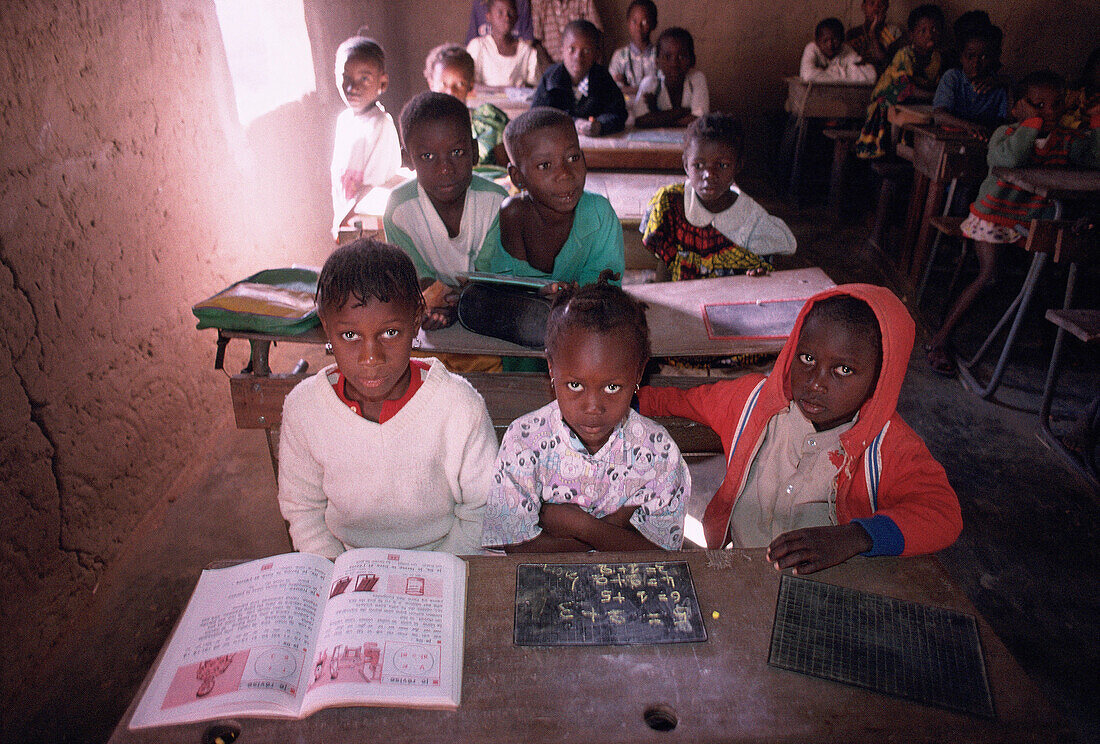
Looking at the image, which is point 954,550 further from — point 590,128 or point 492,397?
point 590,128

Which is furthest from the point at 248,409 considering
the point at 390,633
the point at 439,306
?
the point at 390,633

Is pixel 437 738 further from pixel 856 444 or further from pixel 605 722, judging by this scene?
pixel 856 444

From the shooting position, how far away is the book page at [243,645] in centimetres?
80

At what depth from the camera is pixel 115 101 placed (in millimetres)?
2121

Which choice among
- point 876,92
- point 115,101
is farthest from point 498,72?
point 115,101

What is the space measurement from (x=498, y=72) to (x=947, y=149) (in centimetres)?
395

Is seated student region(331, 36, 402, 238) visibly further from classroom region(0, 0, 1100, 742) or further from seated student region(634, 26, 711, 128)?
seated student region(634, 26, 711, 128)

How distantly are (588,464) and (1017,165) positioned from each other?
341cm

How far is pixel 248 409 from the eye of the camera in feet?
6.35

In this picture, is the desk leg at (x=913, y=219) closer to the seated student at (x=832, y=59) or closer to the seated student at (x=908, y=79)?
the seated student at (x=908, y=79)

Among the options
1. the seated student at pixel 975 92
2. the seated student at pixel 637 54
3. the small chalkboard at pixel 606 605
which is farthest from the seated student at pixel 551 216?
the seated student at pixel 975 92

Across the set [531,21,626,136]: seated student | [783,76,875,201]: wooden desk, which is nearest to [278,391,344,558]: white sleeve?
[531,21,626,136]: seated student

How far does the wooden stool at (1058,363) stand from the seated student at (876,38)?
5.00 metres

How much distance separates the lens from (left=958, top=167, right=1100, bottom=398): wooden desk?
2842mm
